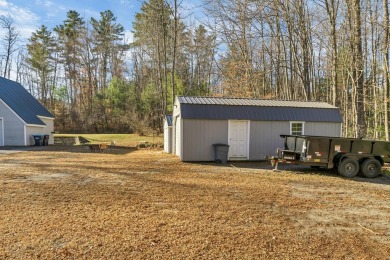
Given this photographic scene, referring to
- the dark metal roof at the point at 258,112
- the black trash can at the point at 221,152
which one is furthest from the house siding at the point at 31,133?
the black trash can at the point at 221,152

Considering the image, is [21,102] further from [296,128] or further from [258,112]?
[296,128]

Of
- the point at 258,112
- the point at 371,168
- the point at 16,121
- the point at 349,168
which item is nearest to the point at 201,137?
the point at 258,112

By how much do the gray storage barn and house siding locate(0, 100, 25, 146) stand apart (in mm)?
14474

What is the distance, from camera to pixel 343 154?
31.7 feet

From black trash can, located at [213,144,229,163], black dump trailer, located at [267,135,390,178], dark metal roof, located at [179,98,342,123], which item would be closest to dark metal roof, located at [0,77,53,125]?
dark metal roof, located at [179,98,342,123]

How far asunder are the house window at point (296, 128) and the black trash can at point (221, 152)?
3726 millimetres

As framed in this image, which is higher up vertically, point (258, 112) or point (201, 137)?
point (258, 112)

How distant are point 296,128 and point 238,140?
3.12m

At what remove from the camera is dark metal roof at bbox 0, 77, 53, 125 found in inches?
837

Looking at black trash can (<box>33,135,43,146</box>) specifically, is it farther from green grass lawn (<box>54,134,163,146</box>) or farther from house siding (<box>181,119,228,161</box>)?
house siding (<box>181,119,228,161</box>)

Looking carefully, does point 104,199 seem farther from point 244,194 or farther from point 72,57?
point 72,57

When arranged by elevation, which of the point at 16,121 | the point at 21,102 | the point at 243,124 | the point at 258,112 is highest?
the point at 21,102

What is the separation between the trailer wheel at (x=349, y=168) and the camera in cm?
967

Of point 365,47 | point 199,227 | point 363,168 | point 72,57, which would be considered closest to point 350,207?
point 199,227
